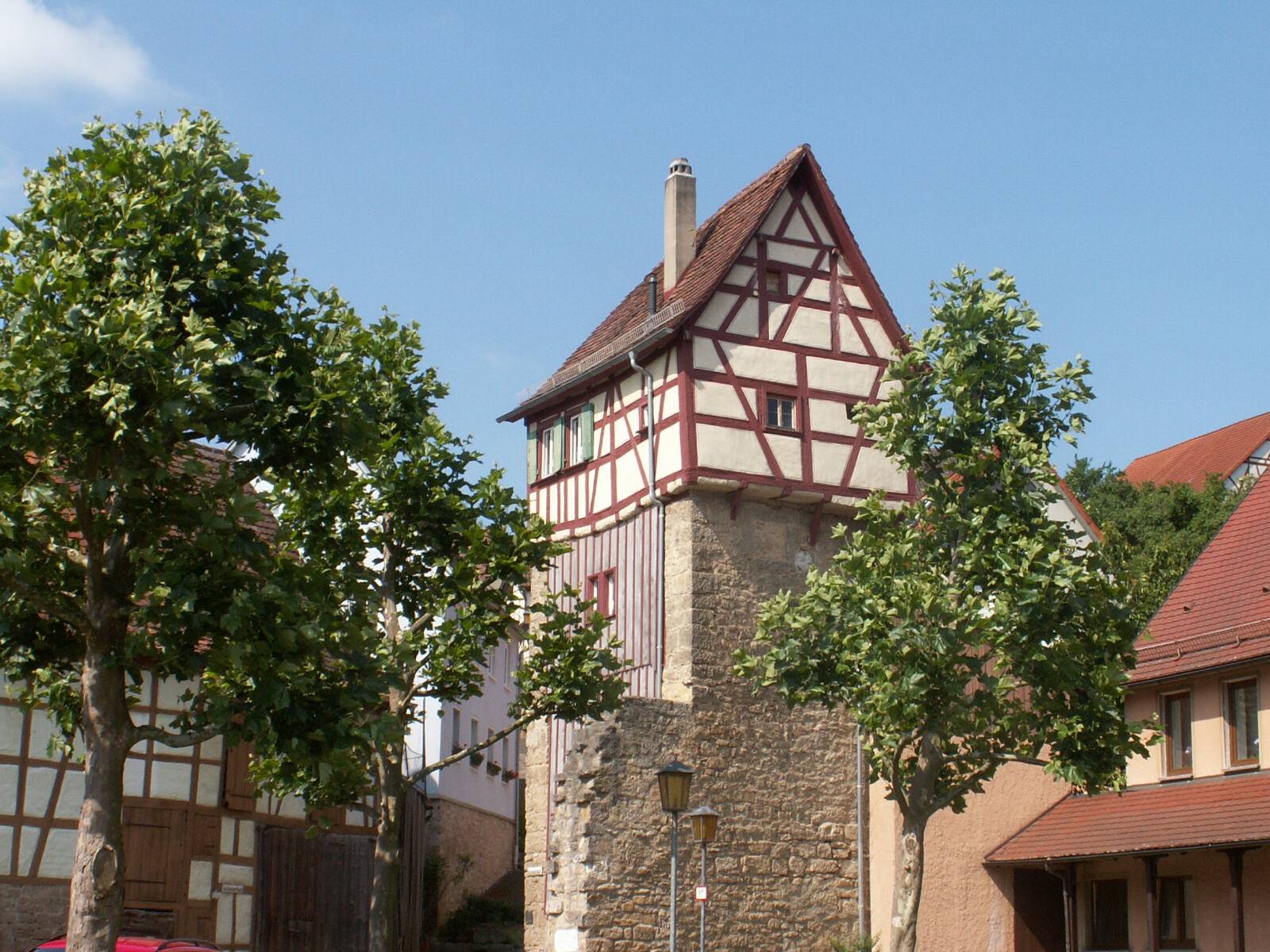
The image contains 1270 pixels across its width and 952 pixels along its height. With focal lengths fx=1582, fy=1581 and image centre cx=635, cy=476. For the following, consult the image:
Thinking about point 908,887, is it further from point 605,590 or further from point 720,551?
point 605,590

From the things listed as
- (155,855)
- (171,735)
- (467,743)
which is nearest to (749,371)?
(155,855)

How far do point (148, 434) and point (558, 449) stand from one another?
14670 mm

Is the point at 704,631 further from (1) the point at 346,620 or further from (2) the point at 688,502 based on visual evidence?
(1) the point at 346,620

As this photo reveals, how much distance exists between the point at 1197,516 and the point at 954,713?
18.4 m

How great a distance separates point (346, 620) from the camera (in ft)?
40.5

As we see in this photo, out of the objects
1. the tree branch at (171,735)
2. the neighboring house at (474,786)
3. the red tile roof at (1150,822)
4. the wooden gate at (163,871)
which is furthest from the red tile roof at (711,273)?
the tree branch at (171,735)

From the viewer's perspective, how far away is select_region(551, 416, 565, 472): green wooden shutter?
25.6 m

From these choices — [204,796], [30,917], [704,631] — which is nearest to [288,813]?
[204,796]

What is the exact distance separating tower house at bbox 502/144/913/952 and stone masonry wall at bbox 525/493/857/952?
29 mm

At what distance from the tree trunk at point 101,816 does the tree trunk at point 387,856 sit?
15.9ft

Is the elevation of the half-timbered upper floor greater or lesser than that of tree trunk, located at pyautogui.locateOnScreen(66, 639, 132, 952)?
greater

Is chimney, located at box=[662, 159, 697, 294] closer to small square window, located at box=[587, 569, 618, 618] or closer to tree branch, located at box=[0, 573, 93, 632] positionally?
small square window, located at box=[587, 569, 618, 618]

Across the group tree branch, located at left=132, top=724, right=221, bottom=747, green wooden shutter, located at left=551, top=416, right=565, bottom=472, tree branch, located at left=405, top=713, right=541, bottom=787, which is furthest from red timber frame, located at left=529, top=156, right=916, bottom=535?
tree branch, located at left=132, top=724, right=221, bottom=747

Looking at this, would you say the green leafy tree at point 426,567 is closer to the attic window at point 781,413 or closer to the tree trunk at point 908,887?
the tree trunk at point 908,887
